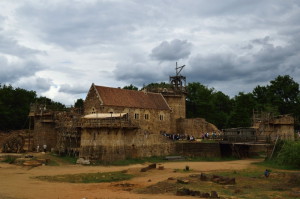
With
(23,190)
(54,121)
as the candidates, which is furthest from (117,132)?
(23,190)

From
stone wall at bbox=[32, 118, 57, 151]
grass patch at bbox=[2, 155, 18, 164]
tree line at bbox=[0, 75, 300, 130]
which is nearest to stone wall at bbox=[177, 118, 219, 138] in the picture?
tree line at bbox=[0, 75, 300, 130]

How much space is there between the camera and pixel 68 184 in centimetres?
2917

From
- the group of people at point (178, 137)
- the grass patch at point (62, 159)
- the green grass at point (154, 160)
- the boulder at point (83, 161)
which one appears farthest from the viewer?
the group of people at point (178, 137)

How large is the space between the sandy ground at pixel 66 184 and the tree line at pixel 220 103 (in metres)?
26.4

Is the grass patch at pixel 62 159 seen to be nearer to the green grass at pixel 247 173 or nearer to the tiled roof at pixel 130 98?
the tiled roof at pixel 130 98

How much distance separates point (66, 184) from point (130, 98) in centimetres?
2668

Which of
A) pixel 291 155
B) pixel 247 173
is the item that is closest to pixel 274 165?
pixel 291 155

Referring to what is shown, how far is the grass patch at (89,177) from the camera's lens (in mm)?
31109

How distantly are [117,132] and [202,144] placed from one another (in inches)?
589

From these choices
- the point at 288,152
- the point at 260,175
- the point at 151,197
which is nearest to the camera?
the point at 151,197

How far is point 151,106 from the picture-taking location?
56.0 meters

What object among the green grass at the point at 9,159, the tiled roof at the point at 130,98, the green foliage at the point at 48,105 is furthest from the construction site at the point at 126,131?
the green grass at the point at 9,159

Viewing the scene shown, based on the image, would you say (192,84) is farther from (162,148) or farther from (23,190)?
(23,190)

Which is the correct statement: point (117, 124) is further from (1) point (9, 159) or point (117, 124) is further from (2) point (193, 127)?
(2) point (193, 127)
